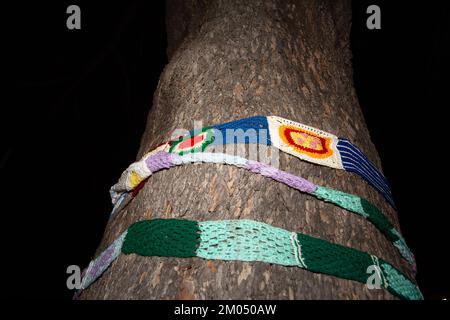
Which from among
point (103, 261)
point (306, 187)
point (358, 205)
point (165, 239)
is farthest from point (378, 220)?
point (103, 261)

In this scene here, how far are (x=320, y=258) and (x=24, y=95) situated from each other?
201 cm

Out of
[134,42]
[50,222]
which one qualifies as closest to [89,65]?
[134,42]

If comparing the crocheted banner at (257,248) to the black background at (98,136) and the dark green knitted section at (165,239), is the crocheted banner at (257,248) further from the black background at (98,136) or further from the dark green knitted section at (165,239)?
the black background at (98,136)

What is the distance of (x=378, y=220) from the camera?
0.61m

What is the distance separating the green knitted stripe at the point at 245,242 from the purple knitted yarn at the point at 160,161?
0.50ft

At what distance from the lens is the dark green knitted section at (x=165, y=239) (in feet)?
1.65

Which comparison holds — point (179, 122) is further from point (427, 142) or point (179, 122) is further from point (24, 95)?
point (427, 142)

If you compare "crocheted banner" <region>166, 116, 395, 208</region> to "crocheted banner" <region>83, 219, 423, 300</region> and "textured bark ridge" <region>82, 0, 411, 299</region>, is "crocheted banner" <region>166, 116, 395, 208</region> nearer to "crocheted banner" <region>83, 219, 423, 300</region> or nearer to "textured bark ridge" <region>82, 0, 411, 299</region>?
"textured bark ridge" <region>82, 0, 411, 299</region>

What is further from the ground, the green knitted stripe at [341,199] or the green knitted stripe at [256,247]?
the green knitted stripe at [341,199]

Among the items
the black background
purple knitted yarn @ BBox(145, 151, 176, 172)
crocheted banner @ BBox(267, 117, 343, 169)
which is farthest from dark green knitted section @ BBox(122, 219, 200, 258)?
the black background

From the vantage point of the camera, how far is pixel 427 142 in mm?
2238

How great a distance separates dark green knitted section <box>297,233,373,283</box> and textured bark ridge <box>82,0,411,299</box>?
15 millimetres

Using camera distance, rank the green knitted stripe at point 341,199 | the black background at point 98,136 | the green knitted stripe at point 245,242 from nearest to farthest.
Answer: the green knitted stripe at point 245,242 → the green knitted stripe at point 341,199 → the black background at point 98,136

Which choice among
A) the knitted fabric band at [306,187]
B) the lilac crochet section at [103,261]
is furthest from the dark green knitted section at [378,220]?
the lilac crochet section at [103,261]
